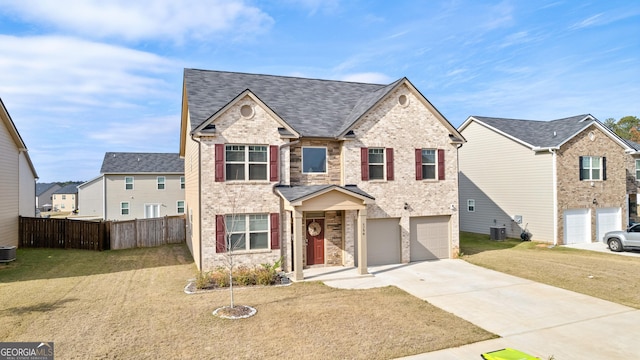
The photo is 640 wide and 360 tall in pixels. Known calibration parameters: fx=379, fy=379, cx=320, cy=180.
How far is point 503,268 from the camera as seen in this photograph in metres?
16.3

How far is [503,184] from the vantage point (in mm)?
25672

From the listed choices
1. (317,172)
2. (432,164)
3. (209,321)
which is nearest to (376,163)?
(317,172)

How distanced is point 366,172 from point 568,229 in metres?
14.4

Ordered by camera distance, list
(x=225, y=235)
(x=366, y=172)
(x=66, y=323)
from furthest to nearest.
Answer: (x=366, y=172)
(x=225, y=235)
(x=66, y=323)

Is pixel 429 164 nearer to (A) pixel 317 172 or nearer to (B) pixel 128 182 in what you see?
(A) pixel 317 172

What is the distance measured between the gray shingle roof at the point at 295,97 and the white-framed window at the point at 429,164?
3737 millimetres

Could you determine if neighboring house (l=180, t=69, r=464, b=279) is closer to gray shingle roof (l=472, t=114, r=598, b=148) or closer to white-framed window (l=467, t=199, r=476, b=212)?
gray shingle roof (l=472, t=114, r=598, b=148)

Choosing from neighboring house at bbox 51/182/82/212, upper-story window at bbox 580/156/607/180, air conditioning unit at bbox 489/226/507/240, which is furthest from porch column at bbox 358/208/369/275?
neighboring house at bbox 51/182/82/212

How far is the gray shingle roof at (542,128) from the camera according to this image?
925 inches

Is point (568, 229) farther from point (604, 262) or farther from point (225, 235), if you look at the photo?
point (225, 235)

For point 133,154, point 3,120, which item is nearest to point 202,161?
point 3,120

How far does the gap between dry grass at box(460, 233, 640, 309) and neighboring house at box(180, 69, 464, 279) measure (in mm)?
2599

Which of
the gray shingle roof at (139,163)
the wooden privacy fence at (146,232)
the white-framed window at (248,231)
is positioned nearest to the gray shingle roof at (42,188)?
the gray shingle roof at (139,163)

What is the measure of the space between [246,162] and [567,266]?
573 inches
